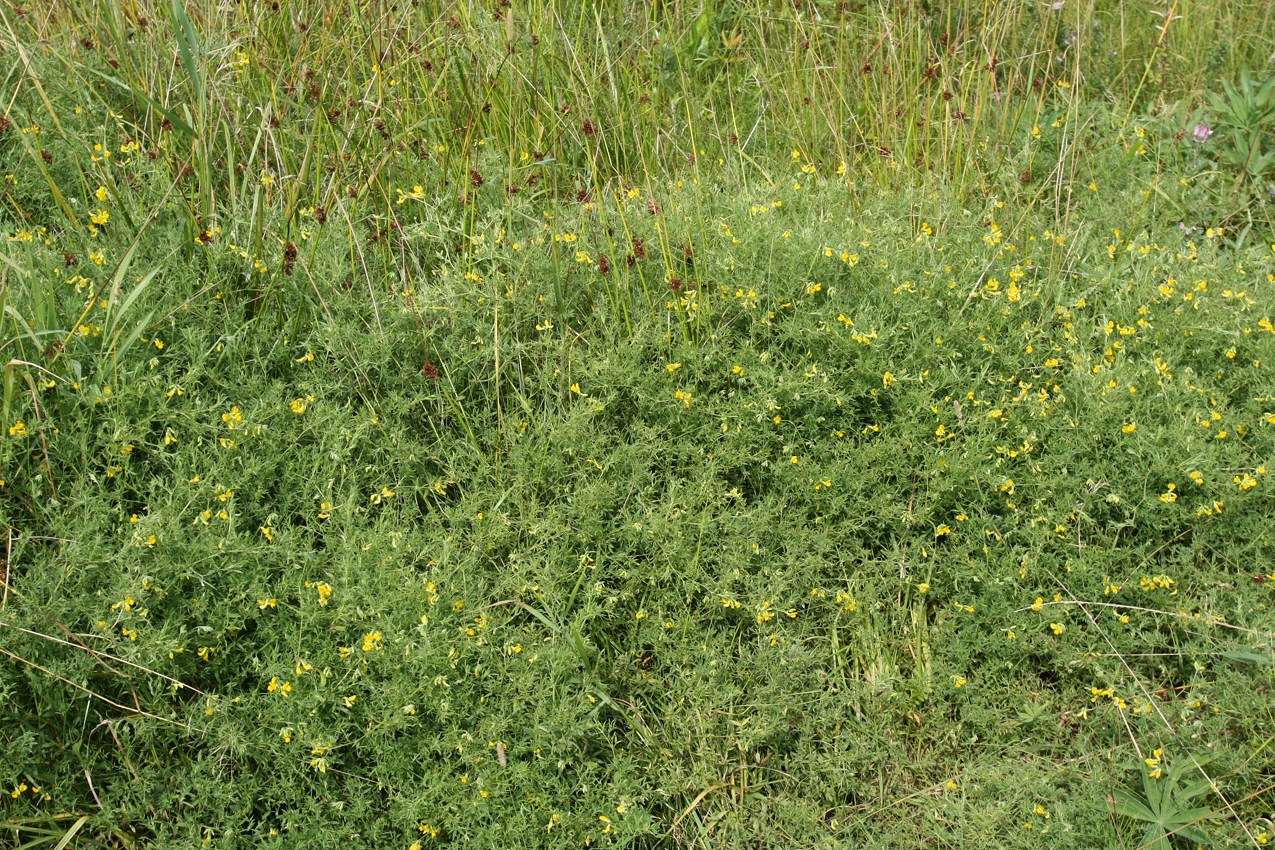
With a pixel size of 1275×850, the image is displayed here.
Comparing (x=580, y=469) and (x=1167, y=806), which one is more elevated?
(x=580, y=469)

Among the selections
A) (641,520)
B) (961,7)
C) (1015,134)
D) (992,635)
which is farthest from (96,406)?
(961,7)

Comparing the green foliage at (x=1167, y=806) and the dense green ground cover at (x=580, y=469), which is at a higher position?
the dense green ground cover at (x=580, y=469)

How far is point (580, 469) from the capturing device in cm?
297

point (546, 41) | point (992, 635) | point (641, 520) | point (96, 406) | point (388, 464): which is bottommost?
point (992, 635)

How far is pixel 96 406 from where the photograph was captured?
9.10ft

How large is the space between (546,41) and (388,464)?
77.9 inches

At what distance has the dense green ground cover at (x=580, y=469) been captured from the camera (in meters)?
2.46

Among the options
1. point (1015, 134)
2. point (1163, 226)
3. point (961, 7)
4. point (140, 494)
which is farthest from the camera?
point (961, 7)

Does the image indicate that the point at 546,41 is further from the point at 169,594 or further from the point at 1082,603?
the point at 1082,603

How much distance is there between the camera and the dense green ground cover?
246 centimetres

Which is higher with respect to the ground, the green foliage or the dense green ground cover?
the dense green ground cover

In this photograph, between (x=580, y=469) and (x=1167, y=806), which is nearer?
(x=1167, y=806)

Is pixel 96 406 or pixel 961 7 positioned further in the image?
pixel 961 7

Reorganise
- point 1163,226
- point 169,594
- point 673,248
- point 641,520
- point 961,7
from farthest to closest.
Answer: point 961,7
point 1163,226
point 673,248
point 641,520
point 169,594
